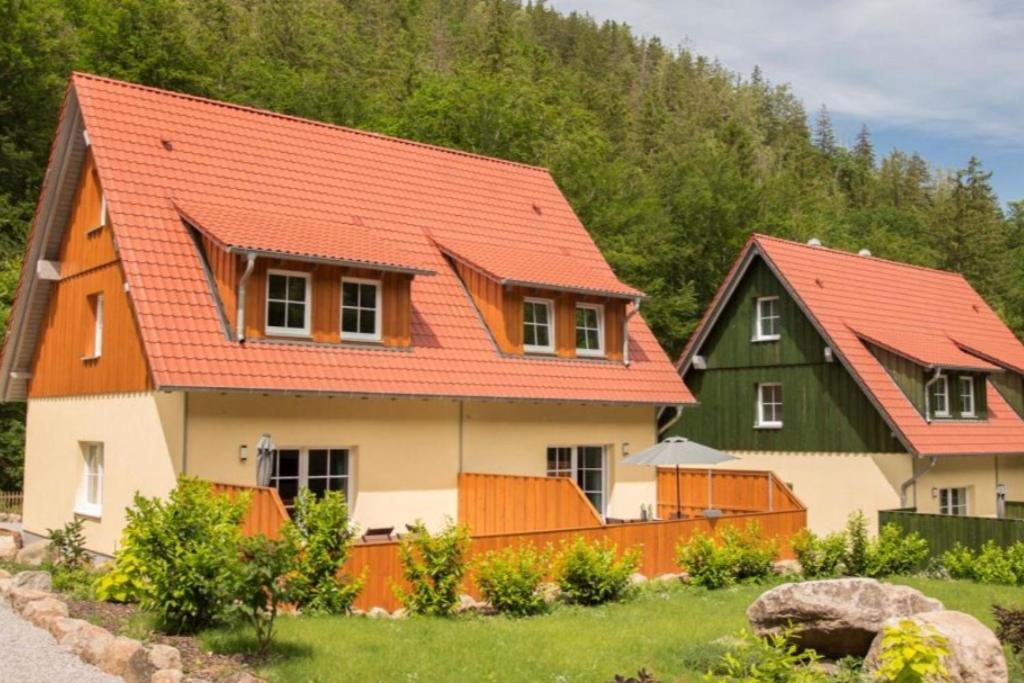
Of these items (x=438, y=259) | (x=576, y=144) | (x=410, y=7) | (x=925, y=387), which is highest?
(x=410, y=7)

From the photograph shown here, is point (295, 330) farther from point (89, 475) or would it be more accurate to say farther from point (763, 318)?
point (763, 318)

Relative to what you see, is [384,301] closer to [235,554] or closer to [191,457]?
[191,457]

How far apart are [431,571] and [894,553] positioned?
36.9 feet

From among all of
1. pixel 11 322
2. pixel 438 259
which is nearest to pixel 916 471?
pixel 438 259

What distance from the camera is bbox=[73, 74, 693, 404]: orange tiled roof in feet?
54.9

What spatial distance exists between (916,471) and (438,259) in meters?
12.2

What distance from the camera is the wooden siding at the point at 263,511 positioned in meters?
13.8

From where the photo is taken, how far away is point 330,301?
707 inches

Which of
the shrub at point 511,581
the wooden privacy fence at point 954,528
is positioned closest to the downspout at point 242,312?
the shrub at point 511,581

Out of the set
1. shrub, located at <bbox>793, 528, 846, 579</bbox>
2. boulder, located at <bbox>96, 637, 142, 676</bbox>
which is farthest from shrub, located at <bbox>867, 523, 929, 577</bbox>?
boulder, located at <bbox>96, 637, 142, 676</bbox>

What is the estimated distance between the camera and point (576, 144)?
4775 cm

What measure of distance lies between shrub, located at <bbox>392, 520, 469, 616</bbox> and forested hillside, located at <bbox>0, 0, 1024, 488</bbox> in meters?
19.7

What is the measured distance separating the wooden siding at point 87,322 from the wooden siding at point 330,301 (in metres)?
1.91

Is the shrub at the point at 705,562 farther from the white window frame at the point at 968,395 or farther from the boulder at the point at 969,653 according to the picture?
the white window frame at the point at 968,395
